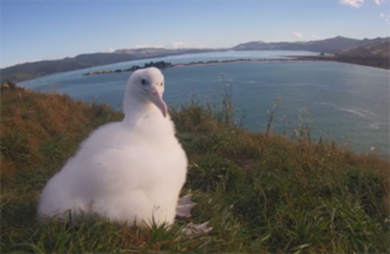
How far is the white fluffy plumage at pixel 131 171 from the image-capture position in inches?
91.7

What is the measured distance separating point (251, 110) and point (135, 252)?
23.9 ft

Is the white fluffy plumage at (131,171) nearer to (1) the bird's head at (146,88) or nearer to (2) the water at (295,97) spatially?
(1) the bird's head at (146,88)

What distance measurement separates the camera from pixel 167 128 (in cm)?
275

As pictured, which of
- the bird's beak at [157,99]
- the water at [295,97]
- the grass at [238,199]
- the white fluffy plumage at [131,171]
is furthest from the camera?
the water at [295,97]

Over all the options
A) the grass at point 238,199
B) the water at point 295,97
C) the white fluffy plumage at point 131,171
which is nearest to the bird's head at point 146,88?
the white fluffy plumage at point 131,171

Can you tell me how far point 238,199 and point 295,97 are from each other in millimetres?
9225

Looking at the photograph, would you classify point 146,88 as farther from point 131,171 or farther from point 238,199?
point 238,199

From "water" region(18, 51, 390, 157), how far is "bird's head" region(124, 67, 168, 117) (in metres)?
3.45

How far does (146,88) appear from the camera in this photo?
2666 millimetres

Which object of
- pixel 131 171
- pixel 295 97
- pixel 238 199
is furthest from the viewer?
pixel 295 97

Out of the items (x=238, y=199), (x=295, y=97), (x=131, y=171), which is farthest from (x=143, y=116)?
(x=295, y=97)

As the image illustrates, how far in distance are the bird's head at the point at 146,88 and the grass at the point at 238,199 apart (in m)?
1.00

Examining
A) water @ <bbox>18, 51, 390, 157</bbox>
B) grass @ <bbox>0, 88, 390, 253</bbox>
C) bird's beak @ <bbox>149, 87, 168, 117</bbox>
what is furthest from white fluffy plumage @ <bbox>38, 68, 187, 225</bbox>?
water @ <bbox>18, 51, 390, 157</bbox>

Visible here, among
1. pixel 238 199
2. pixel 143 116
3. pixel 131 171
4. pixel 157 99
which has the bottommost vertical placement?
pixel 238 199
